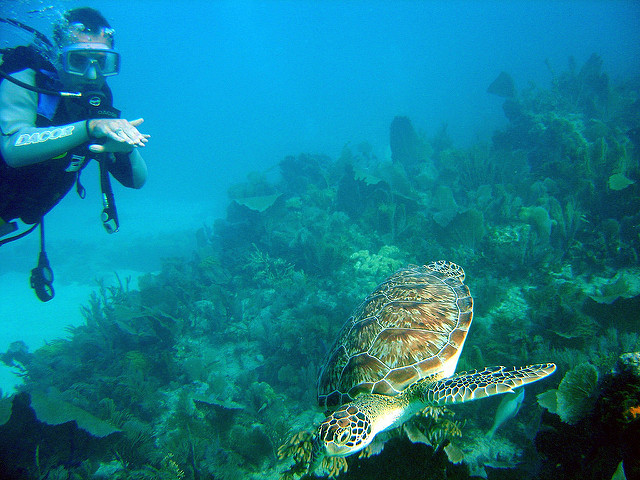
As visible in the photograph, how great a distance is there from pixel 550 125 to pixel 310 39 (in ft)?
453

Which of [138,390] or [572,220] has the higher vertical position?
[572,220]

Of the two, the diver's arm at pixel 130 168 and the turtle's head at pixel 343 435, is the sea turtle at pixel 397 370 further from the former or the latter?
the diver's arm at pixel 130 168

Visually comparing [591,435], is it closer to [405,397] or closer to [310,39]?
[405,397]

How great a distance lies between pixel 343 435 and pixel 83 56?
14.9 ft

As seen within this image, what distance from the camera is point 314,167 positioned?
12.0 metres

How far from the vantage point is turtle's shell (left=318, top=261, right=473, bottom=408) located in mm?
2586

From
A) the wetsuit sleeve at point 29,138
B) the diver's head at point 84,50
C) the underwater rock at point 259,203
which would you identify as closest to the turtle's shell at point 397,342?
the wetsuit sleeve at point 29,138

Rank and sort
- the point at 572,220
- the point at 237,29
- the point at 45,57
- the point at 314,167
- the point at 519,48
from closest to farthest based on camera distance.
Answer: the point at 45,57 < the point at 572,220 < the point at 314,167 < the point at 519,48 < the point at 237,29

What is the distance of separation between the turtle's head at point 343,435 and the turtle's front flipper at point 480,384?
0.63m

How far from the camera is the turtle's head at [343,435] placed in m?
1.99

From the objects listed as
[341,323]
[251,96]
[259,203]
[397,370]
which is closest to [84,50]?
[397,370]

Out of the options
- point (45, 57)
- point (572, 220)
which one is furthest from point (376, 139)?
point (45, 57)

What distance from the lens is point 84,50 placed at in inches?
113

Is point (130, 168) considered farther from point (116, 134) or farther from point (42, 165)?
point (116, 134)
